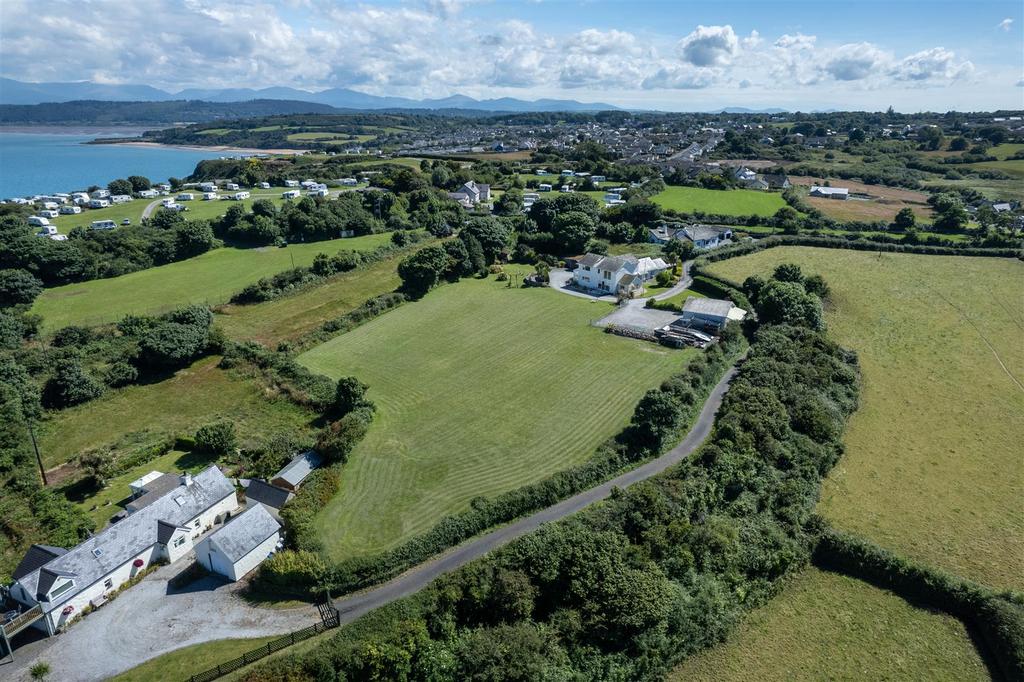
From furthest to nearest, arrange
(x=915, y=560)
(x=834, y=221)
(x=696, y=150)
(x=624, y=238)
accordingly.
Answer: (x=696, y=150), (x=834, y=221), (x=624, y=238), (x=915, y=560)

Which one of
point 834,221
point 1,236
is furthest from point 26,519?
point 834,221

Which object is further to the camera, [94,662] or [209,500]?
[209,500]

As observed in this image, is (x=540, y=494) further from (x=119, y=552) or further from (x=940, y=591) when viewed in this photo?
(x=119, y=552)

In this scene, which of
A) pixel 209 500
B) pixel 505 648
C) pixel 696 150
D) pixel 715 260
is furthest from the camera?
pixel 696 150

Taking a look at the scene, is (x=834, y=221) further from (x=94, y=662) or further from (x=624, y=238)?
(x=94, y=662)

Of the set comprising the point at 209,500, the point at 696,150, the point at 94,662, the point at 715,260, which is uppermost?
the point at 696,150

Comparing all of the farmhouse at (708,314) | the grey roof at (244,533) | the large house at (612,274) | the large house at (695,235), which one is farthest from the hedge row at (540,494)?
the large house at (695,235)

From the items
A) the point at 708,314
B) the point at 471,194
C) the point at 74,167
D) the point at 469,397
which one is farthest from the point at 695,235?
the point at 74,167

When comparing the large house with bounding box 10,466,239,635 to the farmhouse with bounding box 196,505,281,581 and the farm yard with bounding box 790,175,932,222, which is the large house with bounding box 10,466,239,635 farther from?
the farm yard with bounding box 790,175,932,222
